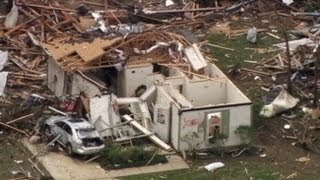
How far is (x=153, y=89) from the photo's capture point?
28.4m

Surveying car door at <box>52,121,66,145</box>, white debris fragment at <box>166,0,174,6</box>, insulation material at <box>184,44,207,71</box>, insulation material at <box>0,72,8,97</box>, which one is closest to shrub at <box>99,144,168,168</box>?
car door at <box>52,121,66,145</box>

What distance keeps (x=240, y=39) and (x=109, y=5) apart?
5.86m

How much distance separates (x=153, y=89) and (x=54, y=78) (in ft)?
11.0

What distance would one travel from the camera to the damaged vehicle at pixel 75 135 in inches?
1028

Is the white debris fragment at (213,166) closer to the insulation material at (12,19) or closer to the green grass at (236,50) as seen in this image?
the green grass at (236,50)

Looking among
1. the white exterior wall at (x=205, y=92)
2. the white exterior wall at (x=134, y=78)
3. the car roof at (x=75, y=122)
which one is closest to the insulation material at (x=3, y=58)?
the white exterior wall at (x=134, y=78)

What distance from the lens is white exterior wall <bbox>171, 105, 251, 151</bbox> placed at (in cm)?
2662

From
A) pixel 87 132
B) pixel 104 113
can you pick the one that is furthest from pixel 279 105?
pixel 87 132

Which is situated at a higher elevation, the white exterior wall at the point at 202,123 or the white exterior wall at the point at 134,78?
the white exterior wall at the point at 134,78

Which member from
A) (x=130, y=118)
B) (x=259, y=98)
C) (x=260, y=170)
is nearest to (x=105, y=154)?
(x=130, y=118)

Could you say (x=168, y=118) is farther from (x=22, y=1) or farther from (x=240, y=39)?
(x=22, y=1)

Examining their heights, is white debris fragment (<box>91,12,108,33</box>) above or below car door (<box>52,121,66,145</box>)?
above

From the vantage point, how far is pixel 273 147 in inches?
1092

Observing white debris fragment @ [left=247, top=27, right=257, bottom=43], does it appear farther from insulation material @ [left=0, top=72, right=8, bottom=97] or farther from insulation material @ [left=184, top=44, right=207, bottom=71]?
insulation material @ [left=0, top=72, right=8, bottom=97]
